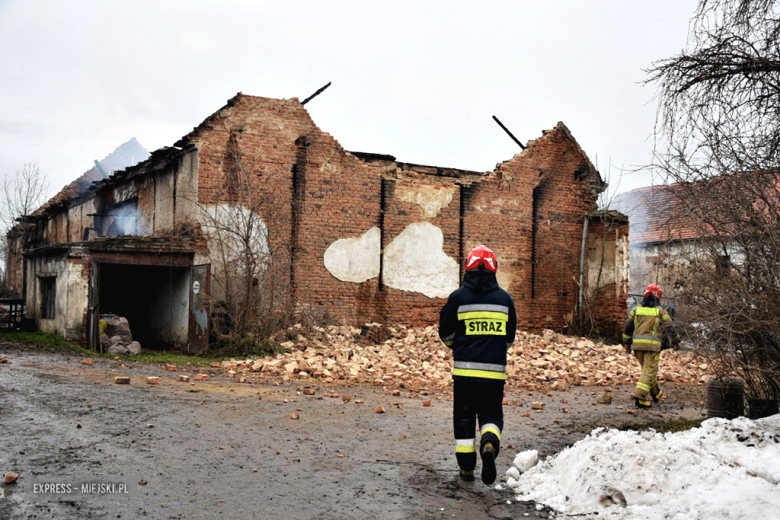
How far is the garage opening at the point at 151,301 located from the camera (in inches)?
632

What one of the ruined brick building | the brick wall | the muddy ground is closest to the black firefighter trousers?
the muddy ground

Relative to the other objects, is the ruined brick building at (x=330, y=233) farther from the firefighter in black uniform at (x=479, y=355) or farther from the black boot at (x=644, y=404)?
the firefighter in black uniform at (x=479, y=355)

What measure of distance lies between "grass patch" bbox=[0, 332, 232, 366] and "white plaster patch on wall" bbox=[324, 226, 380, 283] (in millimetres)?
3727

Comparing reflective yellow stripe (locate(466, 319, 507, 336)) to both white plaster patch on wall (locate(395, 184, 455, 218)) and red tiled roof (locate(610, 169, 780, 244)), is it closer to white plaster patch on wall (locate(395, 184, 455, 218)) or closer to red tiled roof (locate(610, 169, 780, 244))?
red tiled roof (locate(610, 169, 780, 244))

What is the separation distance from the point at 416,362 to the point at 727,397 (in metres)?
6.99

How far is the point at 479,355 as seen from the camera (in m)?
5.43

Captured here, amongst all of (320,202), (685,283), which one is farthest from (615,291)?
(685,283)

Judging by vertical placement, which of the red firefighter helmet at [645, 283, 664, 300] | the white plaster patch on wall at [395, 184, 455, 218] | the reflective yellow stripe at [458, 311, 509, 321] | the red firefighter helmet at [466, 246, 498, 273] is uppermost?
the white plaster patch on wall at [395, 184, 455, 218]

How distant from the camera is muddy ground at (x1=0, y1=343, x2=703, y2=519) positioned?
4.57 meters

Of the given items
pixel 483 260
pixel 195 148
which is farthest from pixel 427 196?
pixel 483 260

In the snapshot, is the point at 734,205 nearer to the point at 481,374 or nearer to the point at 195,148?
the point at 481,374

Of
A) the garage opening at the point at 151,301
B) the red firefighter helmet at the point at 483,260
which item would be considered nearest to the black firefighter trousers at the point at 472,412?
the red firefighter helmet at the point at 483,260

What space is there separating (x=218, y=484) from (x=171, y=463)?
71 centimetres

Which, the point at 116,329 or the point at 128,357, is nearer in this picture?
the point at 128,357
